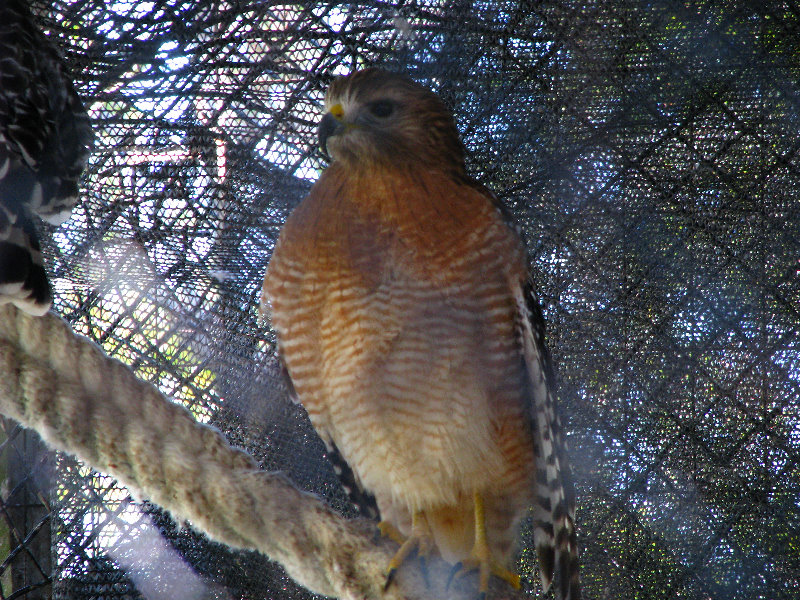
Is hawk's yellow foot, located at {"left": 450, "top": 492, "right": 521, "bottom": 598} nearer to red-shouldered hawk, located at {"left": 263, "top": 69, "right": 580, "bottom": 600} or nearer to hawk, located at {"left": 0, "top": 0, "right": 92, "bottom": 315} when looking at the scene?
red-shouldered hawk, located at {"left": 263, "top": 69, "right": 580, "bottom": 600}

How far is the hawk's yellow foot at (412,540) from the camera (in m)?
1.12

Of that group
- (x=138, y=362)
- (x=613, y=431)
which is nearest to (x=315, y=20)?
(x=138, y=362)

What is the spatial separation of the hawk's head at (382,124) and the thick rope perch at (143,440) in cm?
62

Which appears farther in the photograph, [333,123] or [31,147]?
[333,123]

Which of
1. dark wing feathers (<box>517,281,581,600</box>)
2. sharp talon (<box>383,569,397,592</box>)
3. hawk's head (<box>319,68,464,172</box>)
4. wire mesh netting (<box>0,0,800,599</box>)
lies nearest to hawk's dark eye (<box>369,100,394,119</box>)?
hawk's head (<box>319,68,464,172</box>)

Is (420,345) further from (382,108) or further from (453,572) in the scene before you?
(382,108)

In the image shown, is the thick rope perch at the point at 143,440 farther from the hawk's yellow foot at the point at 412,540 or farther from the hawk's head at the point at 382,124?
the hawk's head at the point at 382,124

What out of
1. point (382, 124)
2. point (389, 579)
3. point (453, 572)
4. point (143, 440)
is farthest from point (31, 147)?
point (453, 572)

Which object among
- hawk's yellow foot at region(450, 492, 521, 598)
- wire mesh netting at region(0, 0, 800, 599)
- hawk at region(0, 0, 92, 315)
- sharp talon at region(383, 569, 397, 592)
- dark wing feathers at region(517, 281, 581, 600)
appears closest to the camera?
hawk at region(0, 0, 92, 315)

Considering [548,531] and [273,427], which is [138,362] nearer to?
[273,427]

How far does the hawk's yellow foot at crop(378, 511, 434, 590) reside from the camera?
1.12 meters

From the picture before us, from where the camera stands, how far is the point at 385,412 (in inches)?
49.1

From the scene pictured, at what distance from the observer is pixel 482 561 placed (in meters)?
1.22

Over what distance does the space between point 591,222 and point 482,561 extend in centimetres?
84
